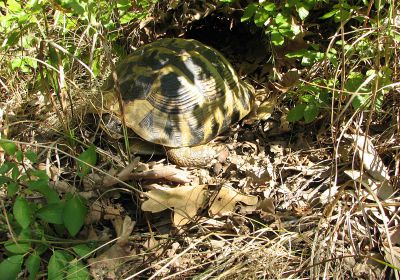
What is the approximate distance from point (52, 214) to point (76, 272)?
31 centimetres

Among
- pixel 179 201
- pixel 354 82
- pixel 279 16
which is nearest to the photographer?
pixel 179 201

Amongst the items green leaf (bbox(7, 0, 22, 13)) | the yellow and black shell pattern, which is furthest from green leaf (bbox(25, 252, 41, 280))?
green leaf (bbox(7, 0, 22, 13))

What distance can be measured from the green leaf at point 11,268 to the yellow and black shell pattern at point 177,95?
1182 mm

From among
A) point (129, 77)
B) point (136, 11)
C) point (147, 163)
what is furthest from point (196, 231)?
point (136, 11)

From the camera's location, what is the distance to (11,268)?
207 centimetres

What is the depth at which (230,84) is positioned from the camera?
3.42 m

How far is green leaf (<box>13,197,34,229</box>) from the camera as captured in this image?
207 centimetres

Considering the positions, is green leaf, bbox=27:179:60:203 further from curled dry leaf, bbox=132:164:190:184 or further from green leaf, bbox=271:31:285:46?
green leaf, bbox=271:31:285:46

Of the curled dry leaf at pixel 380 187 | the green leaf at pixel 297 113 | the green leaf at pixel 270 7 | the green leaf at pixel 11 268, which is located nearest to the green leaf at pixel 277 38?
the green leaf at pixel 270 7

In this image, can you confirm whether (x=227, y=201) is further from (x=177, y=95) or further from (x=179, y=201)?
(x=177, y=95)

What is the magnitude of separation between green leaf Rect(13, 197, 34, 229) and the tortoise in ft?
3.48

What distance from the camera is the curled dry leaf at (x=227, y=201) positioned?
8.25ft

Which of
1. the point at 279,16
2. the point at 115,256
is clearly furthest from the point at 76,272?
the point at 279,16

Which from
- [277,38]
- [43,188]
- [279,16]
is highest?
[279,16]
